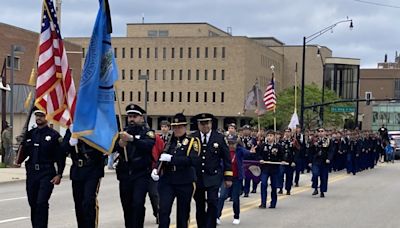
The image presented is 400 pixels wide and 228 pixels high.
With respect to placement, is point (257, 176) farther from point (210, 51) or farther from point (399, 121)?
point (399, 121)

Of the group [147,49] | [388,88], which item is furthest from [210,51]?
[388,88]

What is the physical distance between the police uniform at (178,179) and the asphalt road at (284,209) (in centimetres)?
304

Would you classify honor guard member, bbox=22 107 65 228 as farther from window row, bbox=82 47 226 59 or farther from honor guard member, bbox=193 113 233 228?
window row, bbox=82 47 226 59

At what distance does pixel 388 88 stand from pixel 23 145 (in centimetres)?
13906

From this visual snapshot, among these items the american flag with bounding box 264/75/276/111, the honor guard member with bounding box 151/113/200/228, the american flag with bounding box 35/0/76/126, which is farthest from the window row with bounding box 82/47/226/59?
the honor guard member with bounding box 151/113/200/228

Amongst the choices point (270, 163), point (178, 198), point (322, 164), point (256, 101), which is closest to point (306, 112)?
point (256, 101)

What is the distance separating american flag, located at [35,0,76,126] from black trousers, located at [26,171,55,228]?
105 cm

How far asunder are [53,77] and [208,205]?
10.3 feet

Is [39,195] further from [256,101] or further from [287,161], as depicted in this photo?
[256,101]

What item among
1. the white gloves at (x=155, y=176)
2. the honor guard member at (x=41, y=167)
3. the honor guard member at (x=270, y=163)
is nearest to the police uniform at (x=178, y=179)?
the white gloves at (x=155, y=176)

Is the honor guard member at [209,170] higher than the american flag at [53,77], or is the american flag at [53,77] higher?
the american flag at [53,77]

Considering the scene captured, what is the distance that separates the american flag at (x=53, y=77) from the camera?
36.0 ft

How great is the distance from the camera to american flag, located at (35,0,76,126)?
1096cm

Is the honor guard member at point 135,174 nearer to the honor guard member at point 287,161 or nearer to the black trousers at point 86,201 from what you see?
the black trousers at point 86,201
